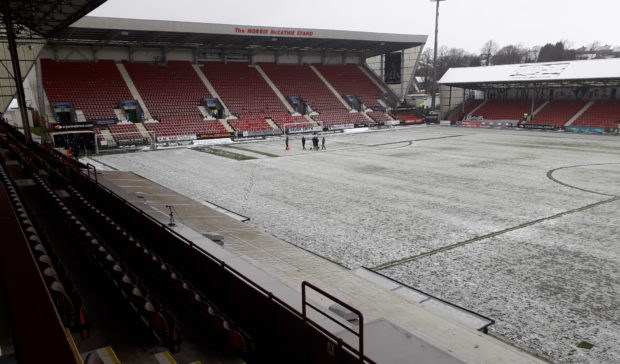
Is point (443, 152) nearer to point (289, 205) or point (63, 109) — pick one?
point (289, 205)

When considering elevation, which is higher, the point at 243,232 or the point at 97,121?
the point at 97,121

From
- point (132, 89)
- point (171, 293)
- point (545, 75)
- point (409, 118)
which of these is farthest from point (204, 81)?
point (171, 293)

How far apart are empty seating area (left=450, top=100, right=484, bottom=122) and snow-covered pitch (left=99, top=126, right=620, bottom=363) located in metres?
27.9

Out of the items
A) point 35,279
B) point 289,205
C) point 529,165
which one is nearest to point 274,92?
point 529,165

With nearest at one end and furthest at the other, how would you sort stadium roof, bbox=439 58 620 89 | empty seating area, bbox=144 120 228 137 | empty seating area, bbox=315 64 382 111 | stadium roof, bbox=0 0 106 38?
1. stadium roof, bbox=0 0 106 38
2. empty seating area, bbox=144 120 228 137
3. stadium roof, bbox=439 58 620 89
4. empty seating area, bbox=315 64 382 111

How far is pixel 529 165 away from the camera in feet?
92.3

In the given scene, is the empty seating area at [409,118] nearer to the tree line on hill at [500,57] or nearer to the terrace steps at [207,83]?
the terrace steps at [207,83]

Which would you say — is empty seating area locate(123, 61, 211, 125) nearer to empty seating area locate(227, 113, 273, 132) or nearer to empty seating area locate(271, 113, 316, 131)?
empty seating area locate(227, 113, 273, 132)

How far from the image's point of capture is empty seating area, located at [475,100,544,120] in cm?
5766

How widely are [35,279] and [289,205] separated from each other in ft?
47.9

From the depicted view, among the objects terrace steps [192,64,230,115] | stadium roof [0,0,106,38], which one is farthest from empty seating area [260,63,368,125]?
stadium roof [0,0,106,38]

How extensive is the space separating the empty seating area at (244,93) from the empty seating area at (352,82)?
11139mm

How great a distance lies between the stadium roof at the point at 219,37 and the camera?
131ft

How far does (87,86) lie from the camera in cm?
4528
